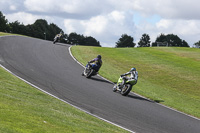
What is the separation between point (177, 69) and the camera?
105 ft

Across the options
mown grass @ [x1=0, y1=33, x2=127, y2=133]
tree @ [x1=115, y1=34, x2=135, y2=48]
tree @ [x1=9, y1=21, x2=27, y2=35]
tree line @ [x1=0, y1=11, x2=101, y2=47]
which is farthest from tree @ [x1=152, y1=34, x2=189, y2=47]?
mown grass @ [x1=0, y1=33, x2=127, y2=133]

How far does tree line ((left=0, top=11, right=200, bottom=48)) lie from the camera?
116938 mm

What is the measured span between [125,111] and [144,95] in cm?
505

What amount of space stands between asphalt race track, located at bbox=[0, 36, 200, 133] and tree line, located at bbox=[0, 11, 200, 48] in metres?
82.8

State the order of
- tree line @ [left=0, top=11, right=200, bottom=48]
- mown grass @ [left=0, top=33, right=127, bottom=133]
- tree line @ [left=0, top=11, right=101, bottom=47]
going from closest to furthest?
1. mown grass @ [left=0, top=33, right=127, bottom=133]
2. tree line @ [left=0, top=11, right=101, bottom=47]
3. tree line @ [left=0, top=11, right=200, bottom=48]

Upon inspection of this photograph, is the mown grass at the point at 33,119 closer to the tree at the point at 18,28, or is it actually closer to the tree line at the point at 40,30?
the tree line at the point at 40,30

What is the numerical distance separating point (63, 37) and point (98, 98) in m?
117

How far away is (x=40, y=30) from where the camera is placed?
4970 inches

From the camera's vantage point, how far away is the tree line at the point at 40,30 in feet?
359

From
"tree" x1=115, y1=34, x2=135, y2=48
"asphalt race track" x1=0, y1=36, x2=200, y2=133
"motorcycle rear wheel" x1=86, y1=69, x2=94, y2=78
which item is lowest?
"asphalt race track" x1=0, y1=36, x2=200, y2=133

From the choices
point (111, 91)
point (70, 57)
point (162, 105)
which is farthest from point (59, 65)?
point (162, 105)

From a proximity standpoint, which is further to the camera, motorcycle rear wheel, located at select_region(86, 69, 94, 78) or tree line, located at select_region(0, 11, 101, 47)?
tree line, located at select_region(0, 11, 101, 47)

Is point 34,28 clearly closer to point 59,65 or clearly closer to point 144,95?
point 59,65

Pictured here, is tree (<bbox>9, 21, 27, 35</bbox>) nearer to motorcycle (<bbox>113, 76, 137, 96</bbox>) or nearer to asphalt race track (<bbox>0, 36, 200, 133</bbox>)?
asphalt race track (<bbox>0, 36, 200, 133</bbox>)
